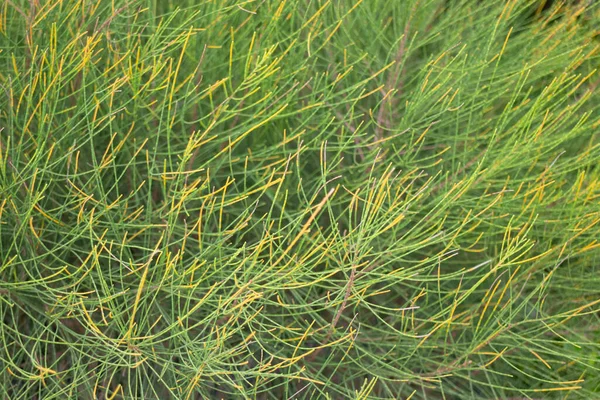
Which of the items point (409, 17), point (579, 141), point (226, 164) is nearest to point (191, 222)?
point (226, 164)

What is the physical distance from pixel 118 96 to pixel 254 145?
0.34 m

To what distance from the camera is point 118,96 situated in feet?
6.04

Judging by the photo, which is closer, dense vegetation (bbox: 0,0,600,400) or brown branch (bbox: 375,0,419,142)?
dense vegetation (bbox: 0,0,600,400)

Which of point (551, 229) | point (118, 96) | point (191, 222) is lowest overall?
point (551, 229)

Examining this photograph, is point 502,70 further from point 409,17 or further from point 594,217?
point 594,217

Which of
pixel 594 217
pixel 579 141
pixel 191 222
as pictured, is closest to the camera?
pixel 594 217

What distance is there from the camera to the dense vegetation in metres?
1.66

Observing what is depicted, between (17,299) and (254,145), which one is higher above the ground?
(254,145)

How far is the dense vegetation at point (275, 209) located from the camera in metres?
1.66

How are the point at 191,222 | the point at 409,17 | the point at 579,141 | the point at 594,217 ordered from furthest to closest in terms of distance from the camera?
the point at 579,141, the point at 409,17, the point at 191,222, the point at 594,217

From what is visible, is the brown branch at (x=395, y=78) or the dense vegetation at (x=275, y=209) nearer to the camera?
the dense vegetation at (x=275, y=209)

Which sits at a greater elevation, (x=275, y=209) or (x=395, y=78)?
(x=395, y=78)

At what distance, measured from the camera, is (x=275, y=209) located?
2.01 meters

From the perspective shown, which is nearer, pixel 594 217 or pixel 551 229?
pixel 594 217
